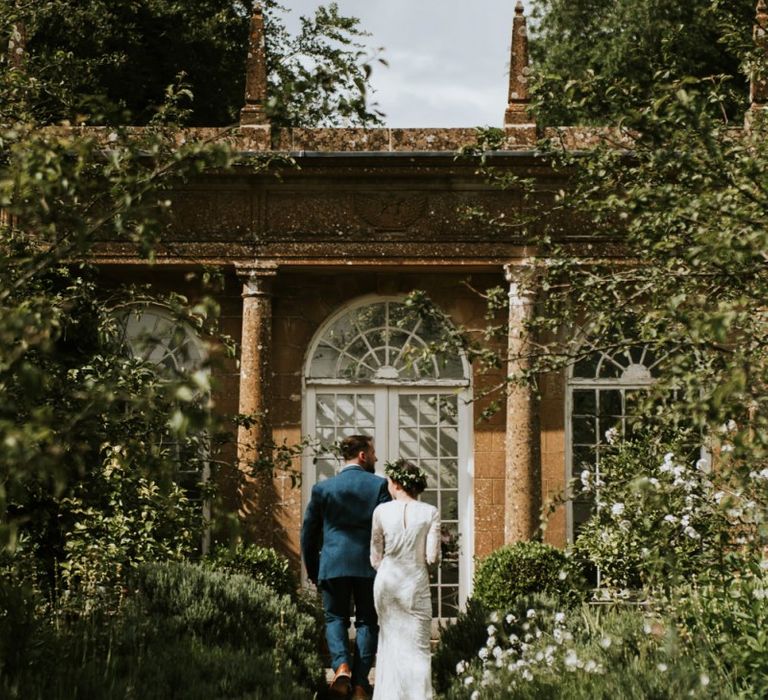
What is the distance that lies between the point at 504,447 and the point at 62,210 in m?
8.08

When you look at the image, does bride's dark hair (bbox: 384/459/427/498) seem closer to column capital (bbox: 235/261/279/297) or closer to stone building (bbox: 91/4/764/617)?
stone building (bbox: 91/4/764/617)

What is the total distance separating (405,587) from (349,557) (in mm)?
582

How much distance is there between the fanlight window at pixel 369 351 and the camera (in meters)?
12.2

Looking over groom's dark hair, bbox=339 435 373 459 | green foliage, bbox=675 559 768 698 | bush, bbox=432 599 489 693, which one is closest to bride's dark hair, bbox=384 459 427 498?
groom's dark hair, bbox=339 435 373 459

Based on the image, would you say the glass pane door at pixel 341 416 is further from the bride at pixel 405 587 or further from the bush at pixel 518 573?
the bride at pixel 405 587

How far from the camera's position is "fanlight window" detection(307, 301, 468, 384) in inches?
481

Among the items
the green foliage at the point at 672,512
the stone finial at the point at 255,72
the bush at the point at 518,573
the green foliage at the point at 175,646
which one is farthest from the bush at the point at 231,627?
the stone finial at the point at 255,72

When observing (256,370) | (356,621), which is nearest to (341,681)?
(356,621)

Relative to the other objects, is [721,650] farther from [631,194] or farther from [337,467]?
[337,467]

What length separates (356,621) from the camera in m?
7.79

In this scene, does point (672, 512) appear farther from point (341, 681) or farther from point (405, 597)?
point (341, 681)

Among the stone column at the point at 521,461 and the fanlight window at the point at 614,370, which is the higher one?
the fanlight window at the point at 614,370

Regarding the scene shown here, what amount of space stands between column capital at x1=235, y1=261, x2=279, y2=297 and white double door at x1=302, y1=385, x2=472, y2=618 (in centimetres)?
127

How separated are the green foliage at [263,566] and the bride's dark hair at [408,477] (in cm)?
341
